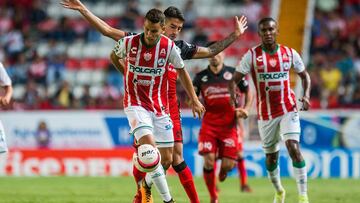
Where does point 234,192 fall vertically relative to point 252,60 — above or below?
below

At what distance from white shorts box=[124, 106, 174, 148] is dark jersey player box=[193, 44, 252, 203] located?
3.46 meters

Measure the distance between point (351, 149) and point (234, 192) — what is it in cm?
573

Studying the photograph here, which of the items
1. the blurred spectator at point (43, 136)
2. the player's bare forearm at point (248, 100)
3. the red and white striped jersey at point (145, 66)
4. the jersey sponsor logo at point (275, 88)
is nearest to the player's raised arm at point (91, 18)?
the red and white striped jersey at point (145, 66)

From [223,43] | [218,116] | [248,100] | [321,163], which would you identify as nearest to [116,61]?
[223,43]

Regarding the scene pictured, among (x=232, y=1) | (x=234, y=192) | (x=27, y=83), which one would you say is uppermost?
(x=232, y=1)

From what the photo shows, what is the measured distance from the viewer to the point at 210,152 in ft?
47.8

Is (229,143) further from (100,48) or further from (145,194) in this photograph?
(100,48)

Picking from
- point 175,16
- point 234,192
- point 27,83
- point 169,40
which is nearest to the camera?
point 169,40

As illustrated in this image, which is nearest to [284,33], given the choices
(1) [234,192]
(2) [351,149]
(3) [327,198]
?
(2) [351,149]

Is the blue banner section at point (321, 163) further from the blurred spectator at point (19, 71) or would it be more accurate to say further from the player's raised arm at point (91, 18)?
the player's raised arm at point (91, 18)

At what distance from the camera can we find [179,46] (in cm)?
1149

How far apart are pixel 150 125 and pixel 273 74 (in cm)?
243

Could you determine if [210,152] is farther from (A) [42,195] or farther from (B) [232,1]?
(B) [232,1]

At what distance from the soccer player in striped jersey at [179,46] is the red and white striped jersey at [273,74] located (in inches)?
39.4
